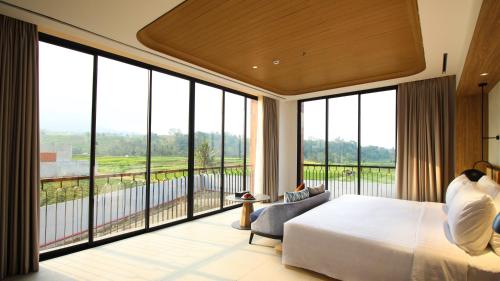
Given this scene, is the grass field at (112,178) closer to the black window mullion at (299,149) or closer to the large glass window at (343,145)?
the black window mullion at (299,149)

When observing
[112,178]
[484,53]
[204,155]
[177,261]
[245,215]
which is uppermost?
[484,53]

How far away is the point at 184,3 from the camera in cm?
229

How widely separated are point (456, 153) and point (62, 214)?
5.56m

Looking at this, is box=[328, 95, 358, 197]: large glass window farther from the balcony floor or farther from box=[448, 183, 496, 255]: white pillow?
box=[448, 183, 496, 255]: white pillow

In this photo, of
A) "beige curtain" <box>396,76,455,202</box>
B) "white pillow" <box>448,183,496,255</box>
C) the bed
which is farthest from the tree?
"white pillow" <box>448,183,496,255</box>

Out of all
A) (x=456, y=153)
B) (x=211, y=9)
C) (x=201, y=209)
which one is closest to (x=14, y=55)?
(x=211, y=9)

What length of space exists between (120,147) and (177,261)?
1848 mm

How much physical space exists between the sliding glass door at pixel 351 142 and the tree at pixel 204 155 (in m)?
2.51

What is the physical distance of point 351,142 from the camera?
564 cm

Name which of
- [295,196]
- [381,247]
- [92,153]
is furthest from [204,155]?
[381,247]

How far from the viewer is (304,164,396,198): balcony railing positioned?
5340 mm

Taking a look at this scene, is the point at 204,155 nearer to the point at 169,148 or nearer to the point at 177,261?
the point at 169,148

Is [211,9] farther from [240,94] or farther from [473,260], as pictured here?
[240,94]

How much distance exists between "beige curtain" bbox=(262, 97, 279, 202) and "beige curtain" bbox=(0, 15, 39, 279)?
4.15m
